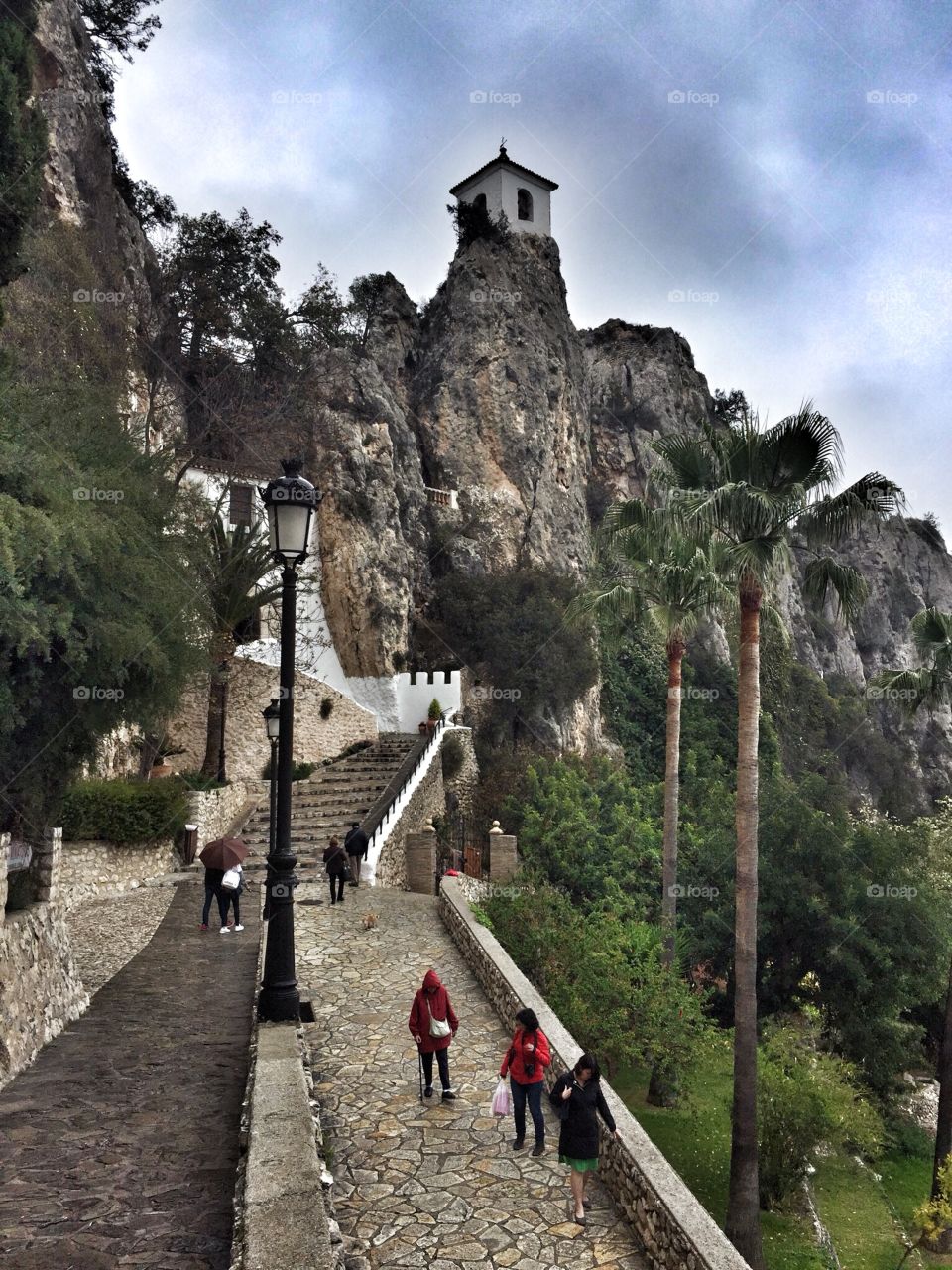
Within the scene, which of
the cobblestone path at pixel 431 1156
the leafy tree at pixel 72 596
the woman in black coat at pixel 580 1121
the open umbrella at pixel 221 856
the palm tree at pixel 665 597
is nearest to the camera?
the cobblestone path at pixel 431 1156

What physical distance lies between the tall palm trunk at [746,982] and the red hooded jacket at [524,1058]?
4.86 meters

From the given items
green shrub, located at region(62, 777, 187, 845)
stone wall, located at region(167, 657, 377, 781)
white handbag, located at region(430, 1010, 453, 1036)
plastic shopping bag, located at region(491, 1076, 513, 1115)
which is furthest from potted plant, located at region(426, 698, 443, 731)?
plastic shopping bag, located at region(491, 1076, 513, 1115)

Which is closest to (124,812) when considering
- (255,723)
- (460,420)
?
(255,723)

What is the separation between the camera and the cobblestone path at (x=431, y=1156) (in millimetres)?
5332

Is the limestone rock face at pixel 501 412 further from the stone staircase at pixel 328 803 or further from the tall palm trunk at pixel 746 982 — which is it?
the tall palm trunk at pixel 746 982

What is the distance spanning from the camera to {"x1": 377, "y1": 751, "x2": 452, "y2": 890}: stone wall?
65.4 feet

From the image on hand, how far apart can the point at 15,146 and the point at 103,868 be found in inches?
496

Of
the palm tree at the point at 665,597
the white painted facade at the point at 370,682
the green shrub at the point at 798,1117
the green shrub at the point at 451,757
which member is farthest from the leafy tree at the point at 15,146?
the green shrub at the point at 451,757

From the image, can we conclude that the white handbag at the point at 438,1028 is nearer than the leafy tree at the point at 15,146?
Yes

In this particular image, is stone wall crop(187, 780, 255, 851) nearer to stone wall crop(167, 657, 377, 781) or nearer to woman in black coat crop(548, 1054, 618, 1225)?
stone wall crop(167, 657, 377, 781)

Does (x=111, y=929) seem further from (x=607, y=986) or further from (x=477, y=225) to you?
(x=477, y=225)

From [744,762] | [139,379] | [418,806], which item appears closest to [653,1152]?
[744,762]

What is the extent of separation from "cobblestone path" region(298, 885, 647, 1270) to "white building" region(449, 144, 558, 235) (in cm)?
4229

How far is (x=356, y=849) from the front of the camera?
1678 centimetres
